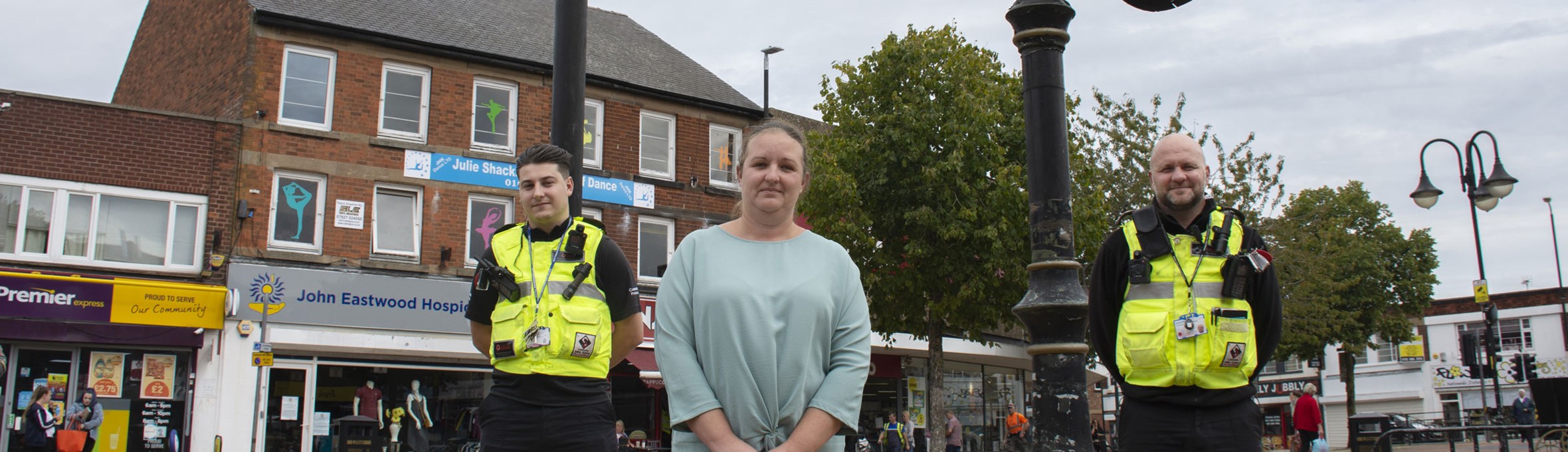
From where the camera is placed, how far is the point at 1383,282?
50.2 metres

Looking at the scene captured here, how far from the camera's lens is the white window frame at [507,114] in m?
25.3

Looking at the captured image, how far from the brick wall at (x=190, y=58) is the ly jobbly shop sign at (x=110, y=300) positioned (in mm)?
3828

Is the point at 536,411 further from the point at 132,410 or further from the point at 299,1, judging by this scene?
the point at 299,1

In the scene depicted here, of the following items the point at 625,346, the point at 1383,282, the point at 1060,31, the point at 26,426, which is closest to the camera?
the point at 625,346

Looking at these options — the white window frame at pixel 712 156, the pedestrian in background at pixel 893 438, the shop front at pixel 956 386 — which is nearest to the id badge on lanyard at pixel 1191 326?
the white window frame at pixel 712 156

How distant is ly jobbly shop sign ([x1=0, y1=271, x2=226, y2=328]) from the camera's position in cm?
1970

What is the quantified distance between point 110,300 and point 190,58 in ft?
24.0

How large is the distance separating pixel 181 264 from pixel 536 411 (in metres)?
20.5

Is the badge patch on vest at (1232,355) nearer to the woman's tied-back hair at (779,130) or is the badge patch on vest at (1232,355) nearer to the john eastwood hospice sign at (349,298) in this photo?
the woman's tied-back hair at (779,130)

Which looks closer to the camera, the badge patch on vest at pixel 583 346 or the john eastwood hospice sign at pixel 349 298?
the badge patch on vest at pixel 583 346

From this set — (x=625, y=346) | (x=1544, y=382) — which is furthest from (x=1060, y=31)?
(x=1544, y=382)

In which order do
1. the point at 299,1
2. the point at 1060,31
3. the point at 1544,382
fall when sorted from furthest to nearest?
the point at 299,1, the point at 1544,382, the point at 1060,31

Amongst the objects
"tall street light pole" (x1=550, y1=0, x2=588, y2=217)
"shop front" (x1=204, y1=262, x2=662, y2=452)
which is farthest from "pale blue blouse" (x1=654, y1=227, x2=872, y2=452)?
"shop front" (x1=204, y1=262, x2=662, y2=452)

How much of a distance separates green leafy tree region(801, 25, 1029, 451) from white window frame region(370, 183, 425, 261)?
27.8ft
